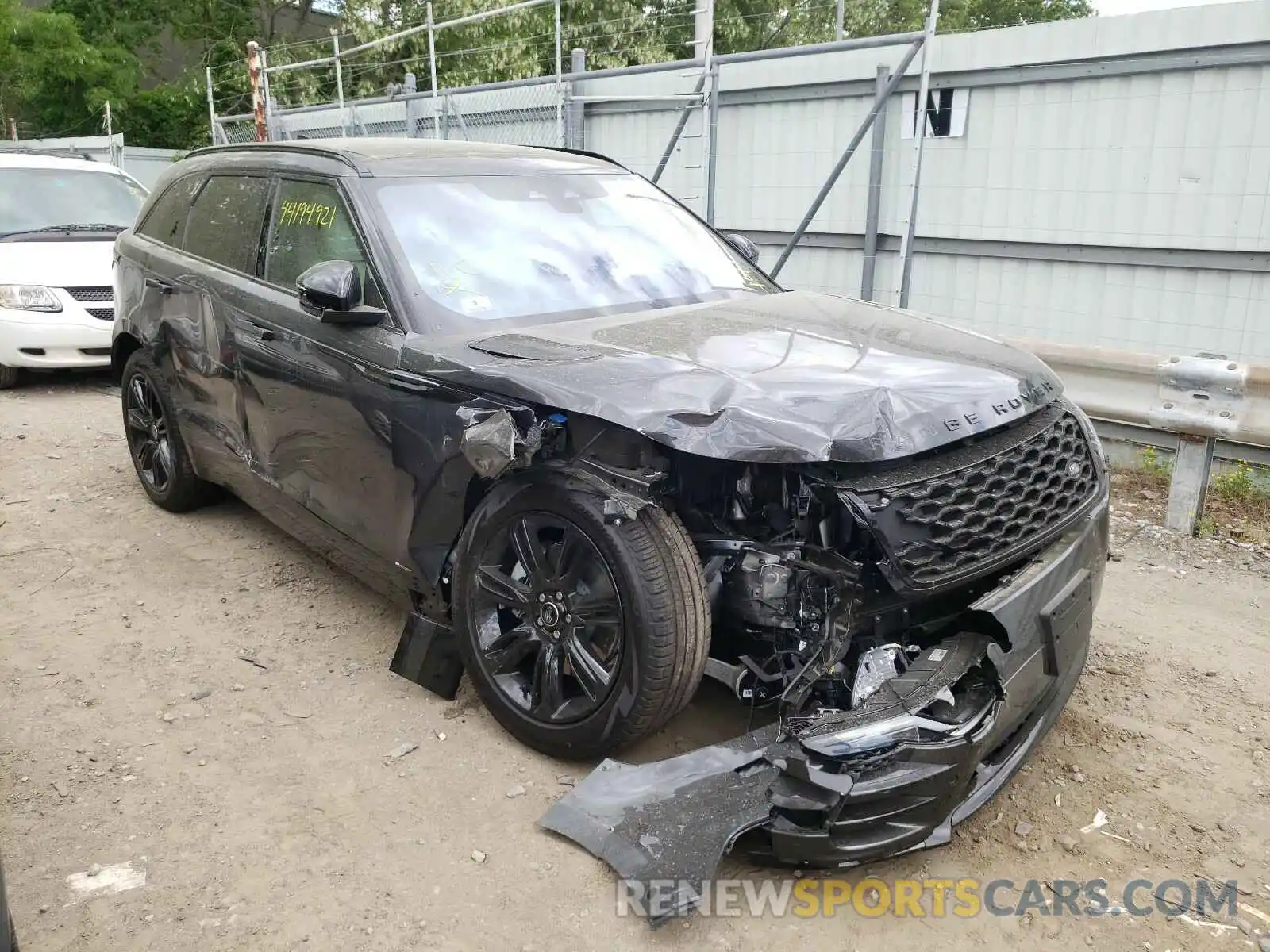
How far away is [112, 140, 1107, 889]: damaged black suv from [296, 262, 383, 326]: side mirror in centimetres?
1

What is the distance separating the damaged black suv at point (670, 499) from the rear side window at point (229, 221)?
0.31 metres

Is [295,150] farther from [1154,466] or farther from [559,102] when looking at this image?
[559,102]

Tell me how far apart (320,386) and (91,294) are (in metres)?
5.83

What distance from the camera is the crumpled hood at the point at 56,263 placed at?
8273mm

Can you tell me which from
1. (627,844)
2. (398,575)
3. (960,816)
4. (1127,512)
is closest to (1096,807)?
(960,816)

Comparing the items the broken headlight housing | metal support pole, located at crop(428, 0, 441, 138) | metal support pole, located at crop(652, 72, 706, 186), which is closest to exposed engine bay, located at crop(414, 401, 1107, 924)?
metal support pole, located at crop(652, 72, 706, 186)

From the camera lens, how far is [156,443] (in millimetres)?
5480

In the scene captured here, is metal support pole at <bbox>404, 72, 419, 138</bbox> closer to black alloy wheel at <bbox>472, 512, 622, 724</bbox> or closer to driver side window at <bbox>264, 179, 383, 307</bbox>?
driver side window at <bbox>264, 179, 383, 307</bbox>

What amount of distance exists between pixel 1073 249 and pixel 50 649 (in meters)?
6.45

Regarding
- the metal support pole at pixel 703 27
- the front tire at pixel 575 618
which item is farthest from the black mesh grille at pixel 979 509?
the metal support pole at pixel 703 27

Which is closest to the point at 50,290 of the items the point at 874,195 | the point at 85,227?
the point at 85,227

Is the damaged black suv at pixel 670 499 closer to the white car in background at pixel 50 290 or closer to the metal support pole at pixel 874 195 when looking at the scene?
the metal support pole at pixel 874 195

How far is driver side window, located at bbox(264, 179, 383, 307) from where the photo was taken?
3.67m

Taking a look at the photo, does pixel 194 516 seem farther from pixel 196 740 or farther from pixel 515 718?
pixel 515 718
